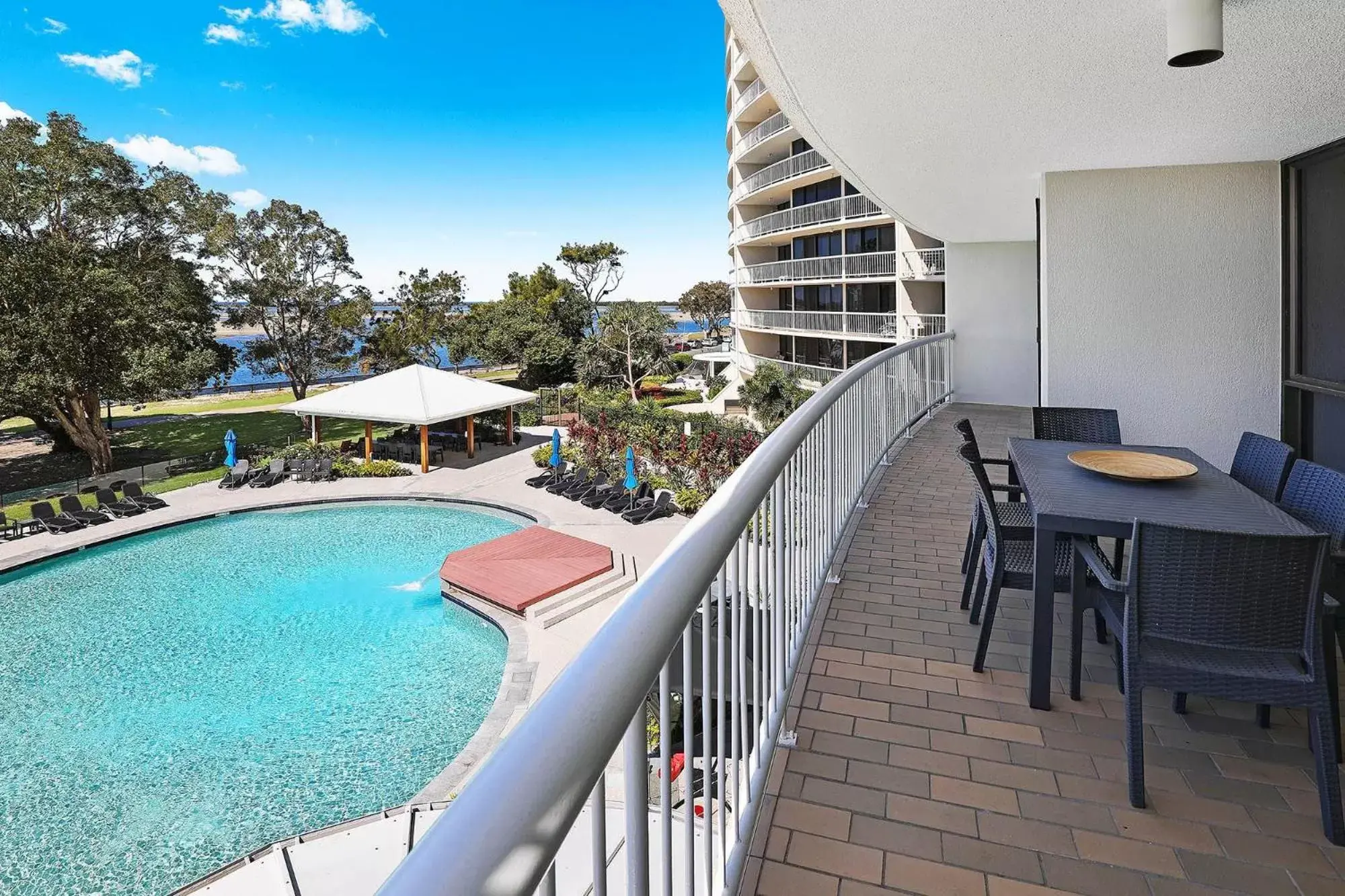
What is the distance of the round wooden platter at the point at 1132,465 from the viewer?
349 cm

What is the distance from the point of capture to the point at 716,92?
8550 cm

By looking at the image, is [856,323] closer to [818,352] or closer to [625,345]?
[818,352]

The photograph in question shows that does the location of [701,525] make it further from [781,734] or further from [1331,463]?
[1331,463]

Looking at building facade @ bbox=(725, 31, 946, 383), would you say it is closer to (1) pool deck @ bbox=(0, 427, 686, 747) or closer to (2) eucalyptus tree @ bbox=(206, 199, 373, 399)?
(1) pool deck @ bbox=(0, 427, 686, 747)

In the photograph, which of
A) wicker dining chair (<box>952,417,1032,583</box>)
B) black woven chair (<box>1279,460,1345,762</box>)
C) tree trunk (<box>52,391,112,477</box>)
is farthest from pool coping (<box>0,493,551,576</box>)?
black woven chair (<box>1279,460,1345,762</box>)

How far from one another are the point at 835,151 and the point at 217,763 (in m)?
9.44

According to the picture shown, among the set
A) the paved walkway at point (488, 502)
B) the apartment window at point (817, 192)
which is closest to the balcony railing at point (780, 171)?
the apartment window at point (817, 192)

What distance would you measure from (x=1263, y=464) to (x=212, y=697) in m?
11.8

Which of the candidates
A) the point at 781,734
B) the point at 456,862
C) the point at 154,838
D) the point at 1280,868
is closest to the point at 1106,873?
the point at 1280,868

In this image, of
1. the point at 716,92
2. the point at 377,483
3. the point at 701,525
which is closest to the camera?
the point at 701,525

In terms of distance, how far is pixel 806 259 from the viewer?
1260 inches

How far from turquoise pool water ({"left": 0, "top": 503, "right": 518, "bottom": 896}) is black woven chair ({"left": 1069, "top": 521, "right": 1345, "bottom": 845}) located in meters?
7.64

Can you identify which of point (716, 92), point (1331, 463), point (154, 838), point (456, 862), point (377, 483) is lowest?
point (154, 838)

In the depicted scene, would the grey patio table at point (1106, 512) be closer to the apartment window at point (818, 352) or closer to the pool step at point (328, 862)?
the pool step at point (328, 862)
